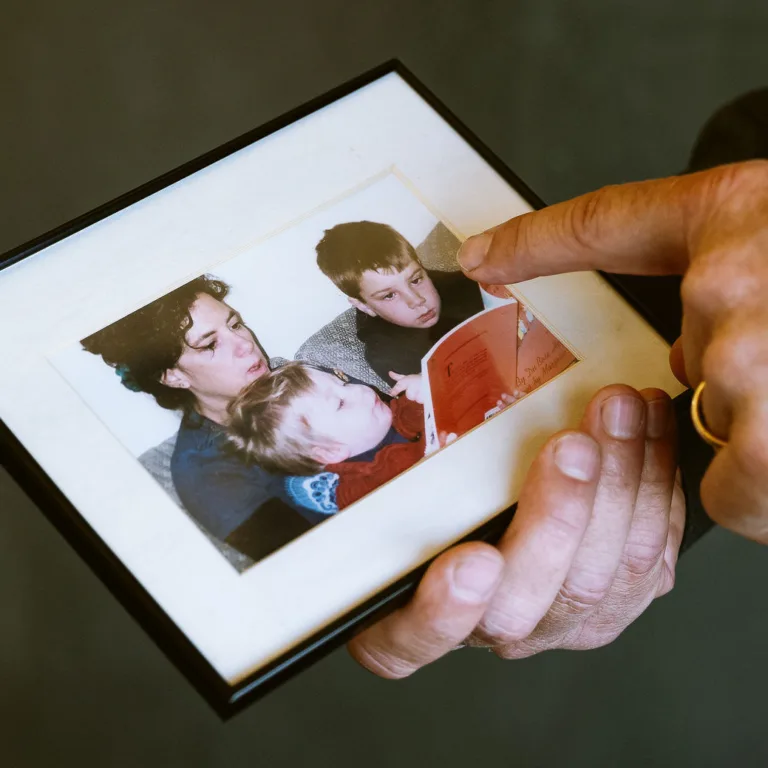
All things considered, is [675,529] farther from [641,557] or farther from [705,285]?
[705,285]

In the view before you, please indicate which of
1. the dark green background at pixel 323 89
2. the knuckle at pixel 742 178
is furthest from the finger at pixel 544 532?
the dark green background at pixel 323 89

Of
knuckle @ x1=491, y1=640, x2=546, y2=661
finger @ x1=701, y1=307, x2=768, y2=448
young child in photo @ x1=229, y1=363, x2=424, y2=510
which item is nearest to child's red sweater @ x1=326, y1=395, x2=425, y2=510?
young child in photo @ x1=229, y1=363, x2=424, y2=510

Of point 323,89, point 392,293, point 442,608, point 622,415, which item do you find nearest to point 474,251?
point 392,293

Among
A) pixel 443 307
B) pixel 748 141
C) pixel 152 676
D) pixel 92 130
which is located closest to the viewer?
pixel 443 307

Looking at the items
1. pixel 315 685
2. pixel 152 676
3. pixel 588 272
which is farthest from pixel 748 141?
pixel 152 676

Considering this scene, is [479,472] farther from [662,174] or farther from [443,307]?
[662,174]

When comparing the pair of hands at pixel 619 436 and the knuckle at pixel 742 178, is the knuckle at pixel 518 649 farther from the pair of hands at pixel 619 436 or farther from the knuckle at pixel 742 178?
the knuckle at pixel 742 178
